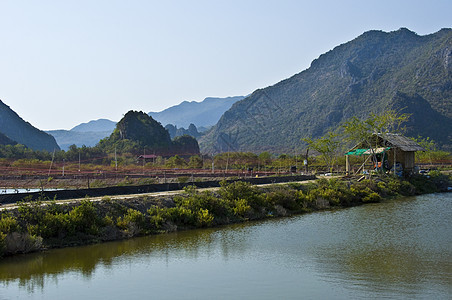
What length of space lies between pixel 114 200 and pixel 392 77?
10475 cm

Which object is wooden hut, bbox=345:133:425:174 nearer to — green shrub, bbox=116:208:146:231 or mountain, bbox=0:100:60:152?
green shrub, bbox=116:208:146:231

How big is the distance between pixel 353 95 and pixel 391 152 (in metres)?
72.7

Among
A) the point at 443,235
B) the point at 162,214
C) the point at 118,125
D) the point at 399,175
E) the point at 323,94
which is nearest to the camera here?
the point at 443,235

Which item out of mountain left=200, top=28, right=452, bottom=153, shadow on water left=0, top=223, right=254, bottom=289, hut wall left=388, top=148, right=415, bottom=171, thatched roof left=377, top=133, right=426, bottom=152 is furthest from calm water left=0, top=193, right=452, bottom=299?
mountain left=200, top=28, right=452, bottom=153

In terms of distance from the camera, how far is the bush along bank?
18.3m

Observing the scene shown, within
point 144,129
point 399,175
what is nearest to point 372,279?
point 399,175

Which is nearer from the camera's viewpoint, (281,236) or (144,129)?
(281,236)

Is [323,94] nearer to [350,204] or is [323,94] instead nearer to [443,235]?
[350,204]

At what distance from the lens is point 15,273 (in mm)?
15172

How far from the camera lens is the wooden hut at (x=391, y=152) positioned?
44656 mm

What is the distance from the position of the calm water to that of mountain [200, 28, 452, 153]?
71017mm

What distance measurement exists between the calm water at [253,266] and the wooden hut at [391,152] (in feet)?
73.0

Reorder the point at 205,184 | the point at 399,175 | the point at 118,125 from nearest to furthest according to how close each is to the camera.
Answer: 1. the point at 205,184
2. the point at 399,175
3. the point at 118,125

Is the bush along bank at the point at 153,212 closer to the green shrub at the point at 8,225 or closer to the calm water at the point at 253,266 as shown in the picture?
the green shrub at the point at 8,225
